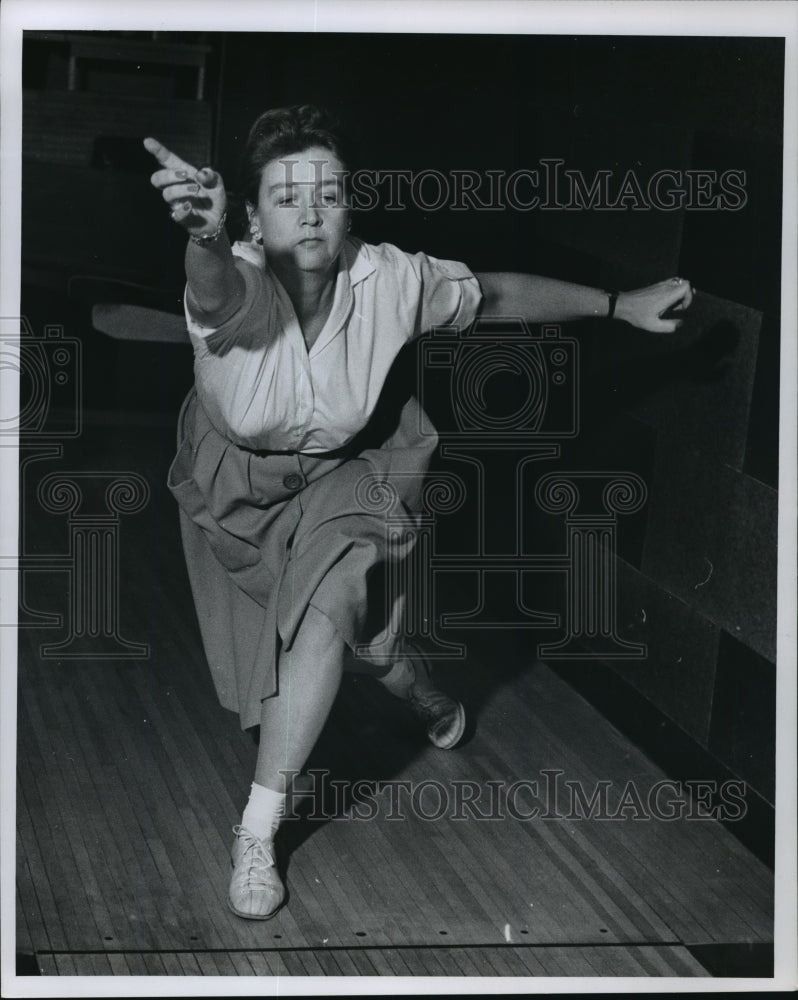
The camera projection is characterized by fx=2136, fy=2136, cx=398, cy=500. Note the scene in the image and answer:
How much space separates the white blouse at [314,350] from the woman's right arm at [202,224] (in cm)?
7

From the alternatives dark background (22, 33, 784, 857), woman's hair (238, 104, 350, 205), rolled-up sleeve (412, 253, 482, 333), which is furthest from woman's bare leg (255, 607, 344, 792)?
woman's hair (238, 104, 350, 205)

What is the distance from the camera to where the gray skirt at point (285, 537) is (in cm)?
420

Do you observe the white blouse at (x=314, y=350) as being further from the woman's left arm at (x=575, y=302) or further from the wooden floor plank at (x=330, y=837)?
the wooden floor plank at (x=330, y=837)

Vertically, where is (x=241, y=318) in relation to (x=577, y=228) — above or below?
below

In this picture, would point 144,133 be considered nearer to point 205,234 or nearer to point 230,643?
point 205,234

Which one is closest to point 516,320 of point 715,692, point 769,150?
point 769,150

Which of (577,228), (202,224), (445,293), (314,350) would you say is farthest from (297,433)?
(577,228)

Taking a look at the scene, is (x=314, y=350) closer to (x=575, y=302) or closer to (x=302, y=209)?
(x=302, y=209)

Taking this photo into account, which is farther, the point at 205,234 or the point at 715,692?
the point at 715,692

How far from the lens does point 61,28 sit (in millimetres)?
4164

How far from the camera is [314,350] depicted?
416 centimetres

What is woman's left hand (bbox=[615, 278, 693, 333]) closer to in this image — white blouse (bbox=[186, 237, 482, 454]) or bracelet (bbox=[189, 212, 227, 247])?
white blouse (bbox=[186, 237, 482, 454])

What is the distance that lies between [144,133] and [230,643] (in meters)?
1.05

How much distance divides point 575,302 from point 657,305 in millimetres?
169
